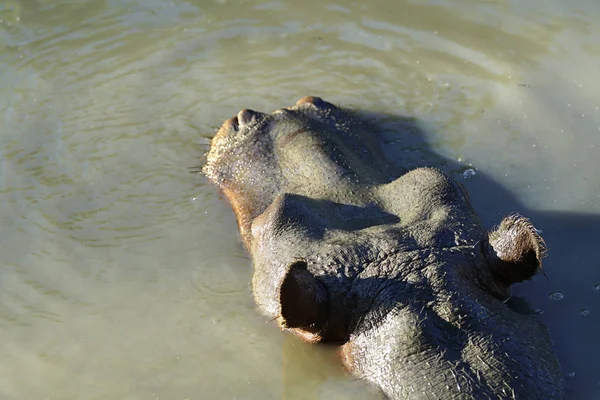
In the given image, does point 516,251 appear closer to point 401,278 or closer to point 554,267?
point 401,278

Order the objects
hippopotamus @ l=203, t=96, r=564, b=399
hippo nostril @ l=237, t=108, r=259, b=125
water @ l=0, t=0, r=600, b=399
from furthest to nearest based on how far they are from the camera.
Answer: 1. hippo nostril @ l=237, t=108, r=259, b=125
2. water @ l=0, t=0, r=600, b=399
3. hippopotamus @ l=203, t=96, r=564, b=399

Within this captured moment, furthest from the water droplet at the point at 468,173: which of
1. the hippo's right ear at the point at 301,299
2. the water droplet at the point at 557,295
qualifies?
the hippo's right ear at the point at 301,299

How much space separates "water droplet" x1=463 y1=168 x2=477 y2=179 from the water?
0.05 metres

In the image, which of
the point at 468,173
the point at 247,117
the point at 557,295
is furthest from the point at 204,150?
the point at 557,295

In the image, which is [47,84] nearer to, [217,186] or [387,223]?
[217,186]

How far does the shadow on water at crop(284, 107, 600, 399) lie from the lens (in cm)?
524

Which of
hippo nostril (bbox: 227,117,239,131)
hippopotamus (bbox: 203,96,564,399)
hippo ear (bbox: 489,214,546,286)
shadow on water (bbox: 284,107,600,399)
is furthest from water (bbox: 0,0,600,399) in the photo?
hippo ear (bbox: 489,214,546,286)

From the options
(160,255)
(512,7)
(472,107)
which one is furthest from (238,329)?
(512,7)

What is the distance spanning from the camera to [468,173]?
7.03 m

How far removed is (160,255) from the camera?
6504 mm

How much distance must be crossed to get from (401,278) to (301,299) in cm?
59

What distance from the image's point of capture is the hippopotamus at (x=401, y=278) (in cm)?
444

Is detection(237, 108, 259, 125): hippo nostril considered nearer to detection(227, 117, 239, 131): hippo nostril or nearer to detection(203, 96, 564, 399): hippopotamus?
detection(227, 117, 239, 131): hippo nostril

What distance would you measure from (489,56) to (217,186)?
329cm
